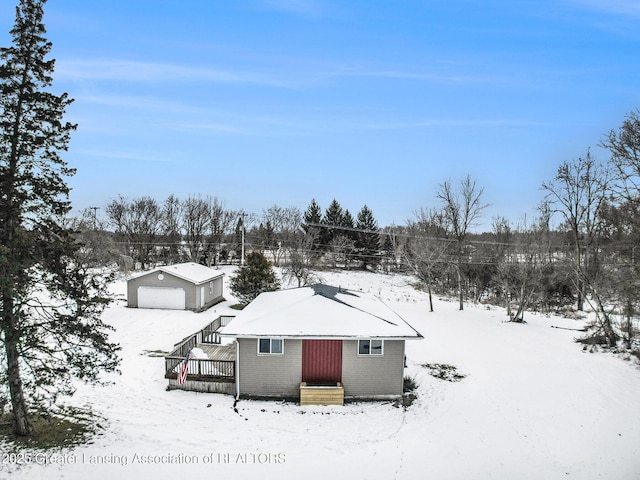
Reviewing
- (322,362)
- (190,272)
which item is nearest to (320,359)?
(322,362)

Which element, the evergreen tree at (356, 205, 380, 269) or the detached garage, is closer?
the detached garage

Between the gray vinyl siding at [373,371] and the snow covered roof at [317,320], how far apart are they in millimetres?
564

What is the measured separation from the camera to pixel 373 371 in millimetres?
13828

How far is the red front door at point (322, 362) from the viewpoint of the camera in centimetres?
1374

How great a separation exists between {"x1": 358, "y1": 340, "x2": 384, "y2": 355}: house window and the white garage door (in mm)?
17372

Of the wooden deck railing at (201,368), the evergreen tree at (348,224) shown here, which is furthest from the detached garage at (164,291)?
the evergreen tree at (348,224)

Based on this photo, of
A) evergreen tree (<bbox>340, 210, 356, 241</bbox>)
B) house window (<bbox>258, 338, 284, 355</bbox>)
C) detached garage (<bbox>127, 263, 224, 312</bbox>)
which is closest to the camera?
house window (<bbox>258, 338, 284, 355</bbox>)

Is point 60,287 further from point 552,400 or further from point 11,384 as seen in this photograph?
point 552,400

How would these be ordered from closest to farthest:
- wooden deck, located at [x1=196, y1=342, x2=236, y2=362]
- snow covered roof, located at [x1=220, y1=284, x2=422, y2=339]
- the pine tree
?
the pine tree → snow covered roof, located at [x1=220, y1=284, x2=422, y2=339] → wooden deck, located at [x1=196, y1=342, x2=236, y2=362]

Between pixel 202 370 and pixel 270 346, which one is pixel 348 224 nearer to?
pixel 202 370

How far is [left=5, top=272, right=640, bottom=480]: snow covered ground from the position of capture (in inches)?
372

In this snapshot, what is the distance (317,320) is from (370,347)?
219cm

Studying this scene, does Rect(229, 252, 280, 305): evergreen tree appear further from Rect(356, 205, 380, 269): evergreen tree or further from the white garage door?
Rect(356, 205, 380, 269): evergreen tree

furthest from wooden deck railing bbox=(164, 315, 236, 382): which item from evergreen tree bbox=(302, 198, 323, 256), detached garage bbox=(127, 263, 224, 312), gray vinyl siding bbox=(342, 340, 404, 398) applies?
evergreen tree bbox=(302, 198, 323, 256)
